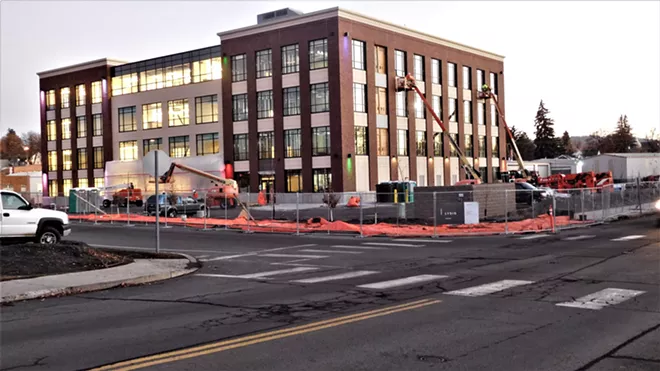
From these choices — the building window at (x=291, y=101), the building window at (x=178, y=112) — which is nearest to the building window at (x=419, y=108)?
the building window at (x=291, y=101)

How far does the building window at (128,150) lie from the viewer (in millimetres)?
73125

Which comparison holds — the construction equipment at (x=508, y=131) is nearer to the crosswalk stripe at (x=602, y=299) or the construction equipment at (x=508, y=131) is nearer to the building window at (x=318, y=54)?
the building window at (x=318, y=54)

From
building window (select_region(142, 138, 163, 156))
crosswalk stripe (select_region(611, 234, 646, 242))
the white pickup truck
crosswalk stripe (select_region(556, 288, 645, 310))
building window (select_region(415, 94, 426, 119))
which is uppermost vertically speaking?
building window (select_region(415, 94, 426, 119))

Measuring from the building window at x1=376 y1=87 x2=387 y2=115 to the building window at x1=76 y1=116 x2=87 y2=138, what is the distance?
39.7 m

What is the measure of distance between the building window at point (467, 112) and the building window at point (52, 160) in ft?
175

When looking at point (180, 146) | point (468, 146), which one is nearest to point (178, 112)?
point (180, 146)

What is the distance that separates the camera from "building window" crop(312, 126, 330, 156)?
2240 inches

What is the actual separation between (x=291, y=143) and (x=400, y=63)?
46.2ft

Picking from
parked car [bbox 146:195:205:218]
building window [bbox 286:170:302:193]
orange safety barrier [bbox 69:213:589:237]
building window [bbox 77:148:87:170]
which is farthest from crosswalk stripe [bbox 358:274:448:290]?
building window [bbox 77:148:87:170]

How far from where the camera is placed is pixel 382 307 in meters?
10.0

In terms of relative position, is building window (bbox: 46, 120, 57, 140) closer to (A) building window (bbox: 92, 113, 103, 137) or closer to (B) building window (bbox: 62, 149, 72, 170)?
(B) building window (bbox: 62, 149, 72, 170)

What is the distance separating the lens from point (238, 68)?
62.8 m

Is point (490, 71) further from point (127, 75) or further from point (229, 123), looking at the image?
point (127, 75)

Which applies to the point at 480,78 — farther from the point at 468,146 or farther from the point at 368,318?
the point at 368,318
